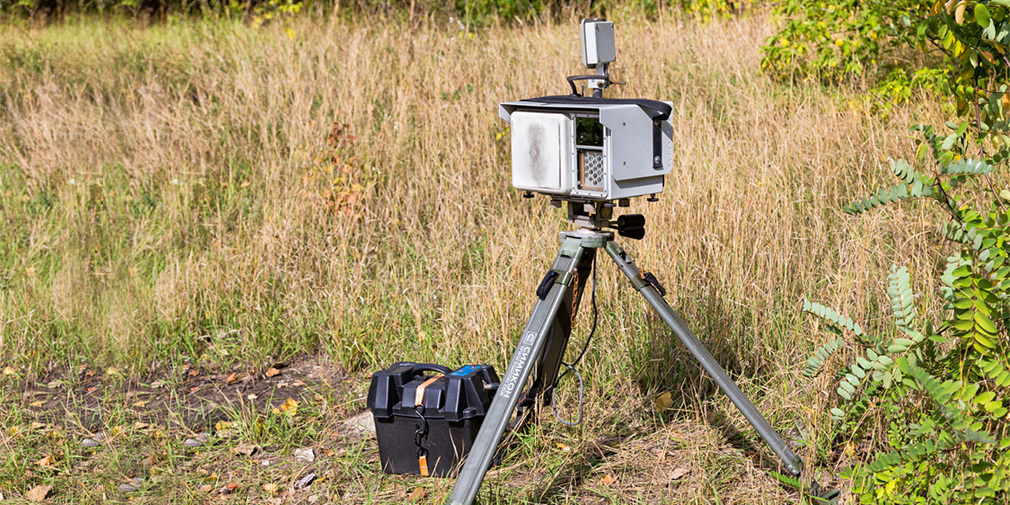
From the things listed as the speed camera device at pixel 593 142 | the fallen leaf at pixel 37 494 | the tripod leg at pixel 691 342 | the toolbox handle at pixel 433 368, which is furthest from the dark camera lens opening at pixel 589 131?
the fallen leaf at pixel 37 494

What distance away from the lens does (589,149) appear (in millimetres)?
2375

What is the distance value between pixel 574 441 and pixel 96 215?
164 inches

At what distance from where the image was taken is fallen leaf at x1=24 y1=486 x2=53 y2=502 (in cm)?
313

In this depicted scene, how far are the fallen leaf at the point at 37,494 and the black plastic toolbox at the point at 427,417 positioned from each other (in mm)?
A: 1264

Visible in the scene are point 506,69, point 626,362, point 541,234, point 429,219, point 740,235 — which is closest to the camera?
point 626,362

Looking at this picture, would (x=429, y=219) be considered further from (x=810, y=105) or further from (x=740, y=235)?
(x=810, y=105)

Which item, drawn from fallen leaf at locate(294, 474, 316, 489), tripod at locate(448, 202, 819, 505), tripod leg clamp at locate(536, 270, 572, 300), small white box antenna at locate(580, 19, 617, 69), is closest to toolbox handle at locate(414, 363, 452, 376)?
fallen leaf at locate(294, 474, 316, 489)

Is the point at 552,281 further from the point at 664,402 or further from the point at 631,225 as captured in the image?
the point at 664,402

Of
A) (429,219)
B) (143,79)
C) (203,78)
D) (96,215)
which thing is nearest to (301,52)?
(203,78)

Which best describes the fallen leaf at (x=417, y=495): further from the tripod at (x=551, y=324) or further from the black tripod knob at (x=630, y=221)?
the black tripod knob at (x=630, y=221)

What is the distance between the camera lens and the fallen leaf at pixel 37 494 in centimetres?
313

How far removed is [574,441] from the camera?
10.3 ft

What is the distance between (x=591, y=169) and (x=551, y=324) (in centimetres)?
A: 48

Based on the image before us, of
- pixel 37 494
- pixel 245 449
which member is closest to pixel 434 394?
pixel 245 449
